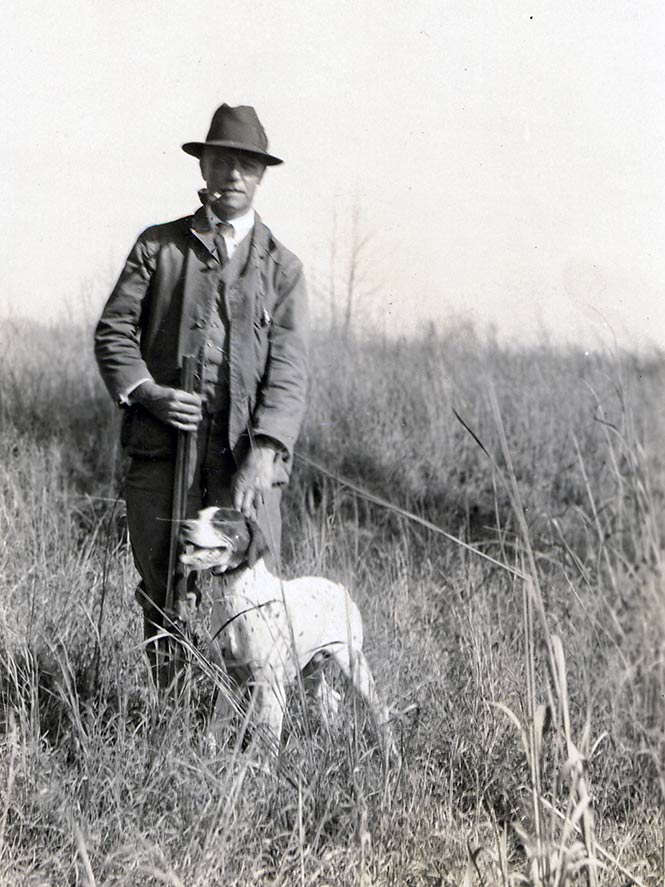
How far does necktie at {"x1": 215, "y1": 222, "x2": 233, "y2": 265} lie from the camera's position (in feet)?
9.80

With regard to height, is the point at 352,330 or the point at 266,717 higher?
the point at 352,330

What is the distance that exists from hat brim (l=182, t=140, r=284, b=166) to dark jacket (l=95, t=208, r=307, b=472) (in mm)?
198

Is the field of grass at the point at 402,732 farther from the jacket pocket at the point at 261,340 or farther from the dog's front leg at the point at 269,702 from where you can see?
the jacket pocket at the point at 261,340

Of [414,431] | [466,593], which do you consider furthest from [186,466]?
[414,431]

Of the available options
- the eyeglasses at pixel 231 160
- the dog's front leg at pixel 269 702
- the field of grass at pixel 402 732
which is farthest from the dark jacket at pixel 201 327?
the dog's front leg at pixel 269 702

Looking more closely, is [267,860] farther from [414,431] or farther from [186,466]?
[414,431]

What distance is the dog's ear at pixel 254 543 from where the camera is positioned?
111 inches

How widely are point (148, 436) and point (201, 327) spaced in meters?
0.37

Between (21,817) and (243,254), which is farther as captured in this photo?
(243,254)

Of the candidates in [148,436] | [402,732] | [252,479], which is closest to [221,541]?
[252,479]

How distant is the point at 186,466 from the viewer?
117 inches

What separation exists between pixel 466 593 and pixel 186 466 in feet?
4.67

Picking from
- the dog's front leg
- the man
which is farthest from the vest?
the dog's front leg

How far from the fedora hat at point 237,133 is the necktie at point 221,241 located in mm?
231
